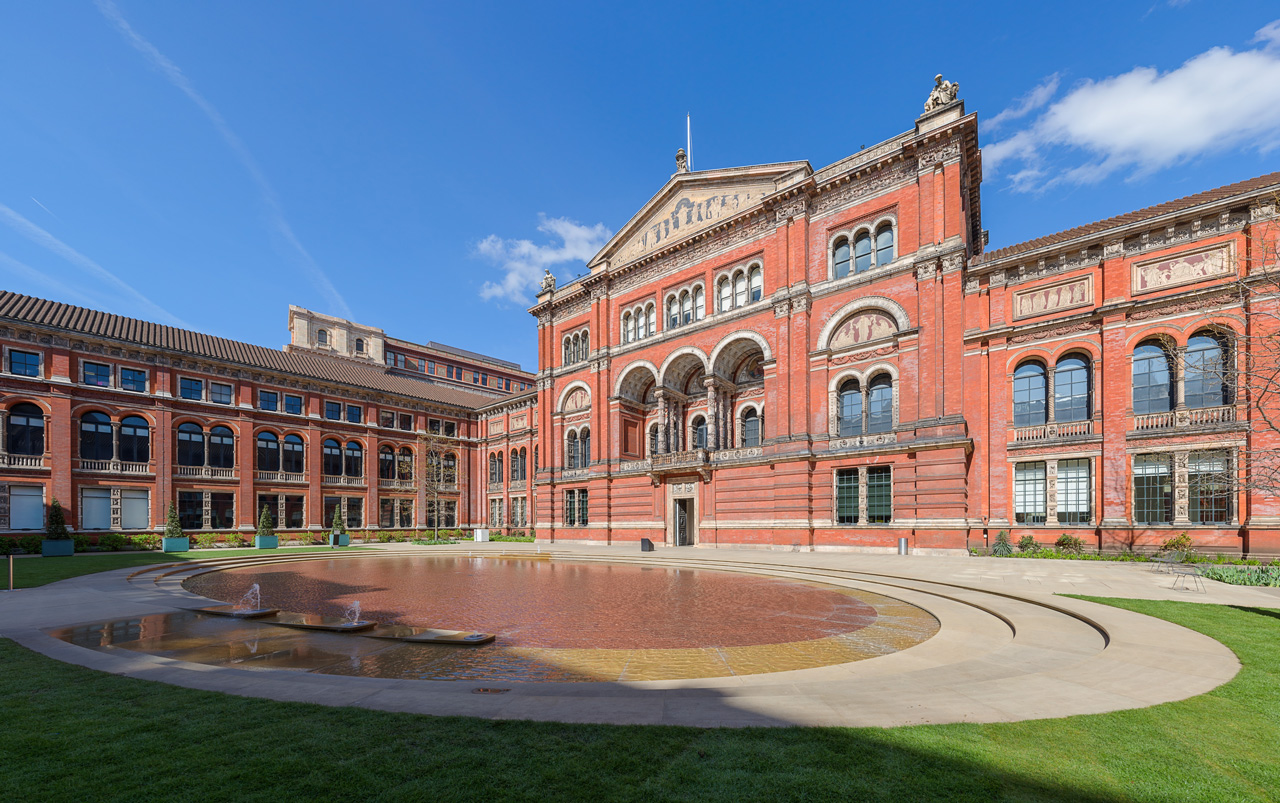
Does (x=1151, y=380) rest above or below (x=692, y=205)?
below

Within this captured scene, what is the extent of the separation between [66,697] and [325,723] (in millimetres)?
3517

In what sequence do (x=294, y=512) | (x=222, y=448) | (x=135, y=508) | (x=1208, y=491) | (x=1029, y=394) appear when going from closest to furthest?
(x=1208, y=491) < (x=1029, y=394) < (x=135, y=508) < (x=222, y=448) < (x=294, y=512)

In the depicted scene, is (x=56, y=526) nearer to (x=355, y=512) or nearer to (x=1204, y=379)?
(x=355, y=512)

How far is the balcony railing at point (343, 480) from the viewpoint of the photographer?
4746 centimetres

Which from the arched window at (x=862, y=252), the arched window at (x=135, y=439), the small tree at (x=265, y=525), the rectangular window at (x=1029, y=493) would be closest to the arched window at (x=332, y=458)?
the small tree at (x=265, y=525)

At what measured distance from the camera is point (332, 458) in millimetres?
48406

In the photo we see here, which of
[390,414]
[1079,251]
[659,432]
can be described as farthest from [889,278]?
[390,414]

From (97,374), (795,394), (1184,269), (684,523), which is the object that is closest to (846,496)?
(795,394)

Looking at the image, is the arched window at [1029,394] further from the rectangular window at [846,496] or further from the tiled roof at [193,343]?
the tiled roof at [193,343]

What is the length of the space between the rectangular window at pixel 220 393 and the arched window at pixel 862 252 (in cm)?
4616

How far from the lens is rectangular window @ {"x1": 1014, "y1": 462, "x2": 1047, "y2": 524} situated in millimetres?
25094

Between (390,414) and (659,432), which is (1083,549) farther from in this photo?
(390,414)

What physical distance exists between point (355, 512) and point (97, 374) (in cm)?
2015

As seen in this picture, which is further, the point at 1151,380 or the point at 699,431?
the point at 699,431
